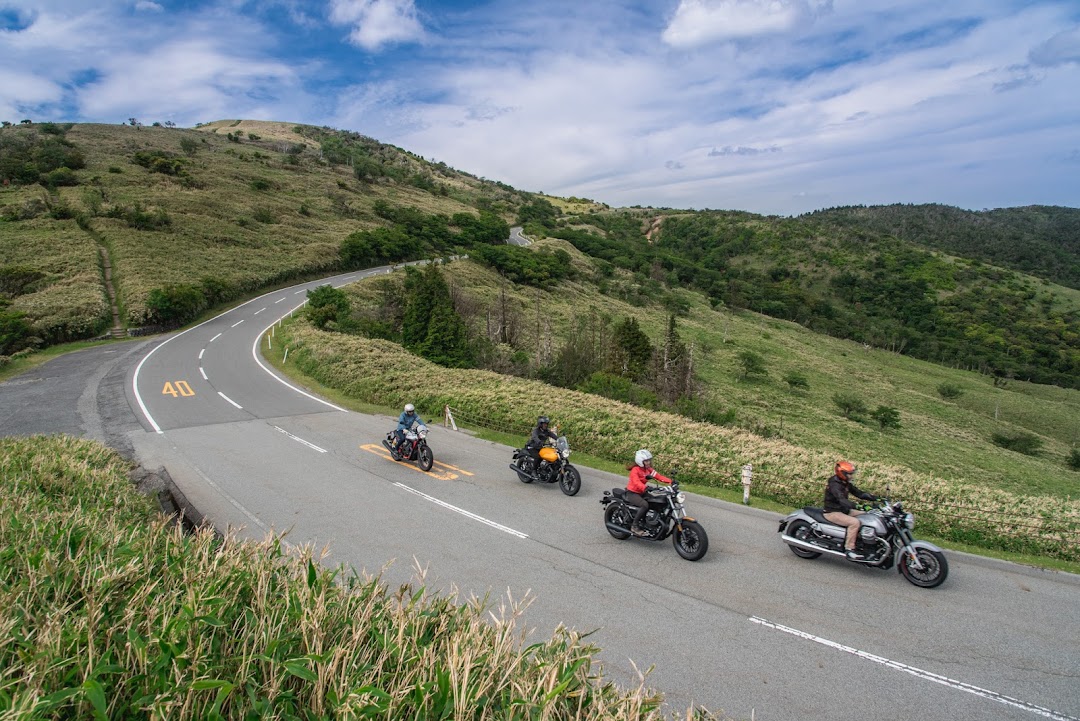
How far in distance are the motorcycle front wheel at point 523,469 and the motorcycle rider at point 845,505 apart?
618cm

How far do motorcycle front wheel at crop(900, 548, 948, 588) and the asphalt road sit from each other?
16 centimetres

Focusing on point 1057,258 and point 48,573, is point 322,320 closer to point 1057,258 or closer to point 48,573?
point 48,573

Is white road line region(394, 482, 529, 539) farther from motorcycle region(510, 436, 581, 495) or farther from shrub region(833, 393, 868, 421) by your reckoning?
shrub region(833, 393, 868, 421)

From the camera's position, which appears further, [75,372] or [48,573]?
[75,372]

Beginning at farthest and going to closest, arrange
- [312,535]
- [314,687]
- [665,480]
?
1. [312,535]
2. [665,480]
3. [314,687]

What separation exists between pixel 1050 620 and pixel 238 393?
23584 mm

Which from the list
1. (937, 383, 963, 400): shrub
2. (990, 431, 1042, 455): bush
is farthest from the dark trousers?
(937, 383, 963, 400): shrub

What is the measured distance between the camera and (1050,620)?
6.76 metres

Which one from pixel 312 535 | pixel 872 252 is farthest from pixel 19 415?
pixel 872 252

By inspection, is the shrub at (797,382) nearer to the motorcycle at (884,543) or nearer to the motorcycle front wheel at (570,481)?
Answer: the motorcycle front wheel at (570,481)

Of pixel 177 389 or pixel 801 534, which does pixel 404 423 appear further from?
pixel 177 389

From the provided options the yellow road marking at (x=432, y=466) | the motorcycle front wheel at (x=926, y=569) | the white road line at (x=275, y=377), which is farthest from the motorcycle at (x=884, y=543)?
the white road line at (x=275, y=377)

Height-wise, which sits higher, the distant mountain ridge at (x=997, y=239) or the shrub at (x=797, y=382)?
the distant mountain ridge at (x=997, y=239)

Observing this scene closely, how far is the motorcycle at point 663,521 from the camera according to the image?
8438 millimetres
